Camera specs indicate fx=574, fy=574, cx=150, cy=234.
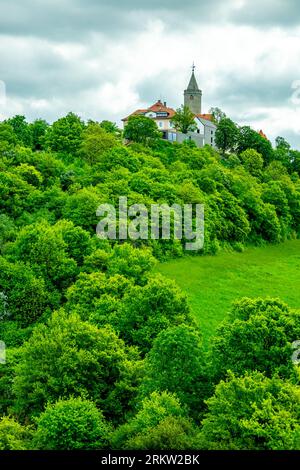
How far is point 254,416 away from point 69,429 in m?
8.93

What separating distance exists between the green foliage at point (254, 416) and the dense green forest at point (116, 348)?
2.4 inches

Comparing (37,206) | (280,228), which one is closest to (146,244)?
(37,206)

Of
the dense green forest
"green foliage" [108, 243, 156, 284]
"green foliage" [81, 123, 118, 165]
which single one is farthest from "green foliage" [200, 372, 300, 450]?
"green foliage" [81, 123, 118, 165]

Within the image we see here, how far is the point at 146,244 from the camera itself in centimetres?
6656

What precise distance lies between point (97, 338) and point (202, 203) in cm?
4700

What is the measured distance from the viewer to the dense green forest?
2702 cm

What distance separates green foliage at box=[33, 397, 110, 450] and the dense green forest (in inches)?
2.3

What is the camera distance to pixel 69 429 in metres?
27.8

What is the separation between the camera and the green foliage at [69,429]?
90.8 feet

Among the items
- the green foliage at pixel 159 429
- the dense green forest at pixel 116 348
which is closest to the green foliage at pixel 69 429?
the dense green forest at pixel 116 348

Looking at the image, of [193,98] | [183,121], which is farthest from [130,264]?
[193,98]

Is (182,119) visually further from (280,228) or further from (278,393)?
(278,393)

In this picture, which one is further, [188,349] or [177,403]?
[188,349]

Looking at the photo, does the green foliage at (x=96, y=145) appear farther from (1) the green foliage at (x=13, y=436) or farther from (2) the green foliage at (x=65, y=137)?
(1) the green foliage at (x=13, y=436)
